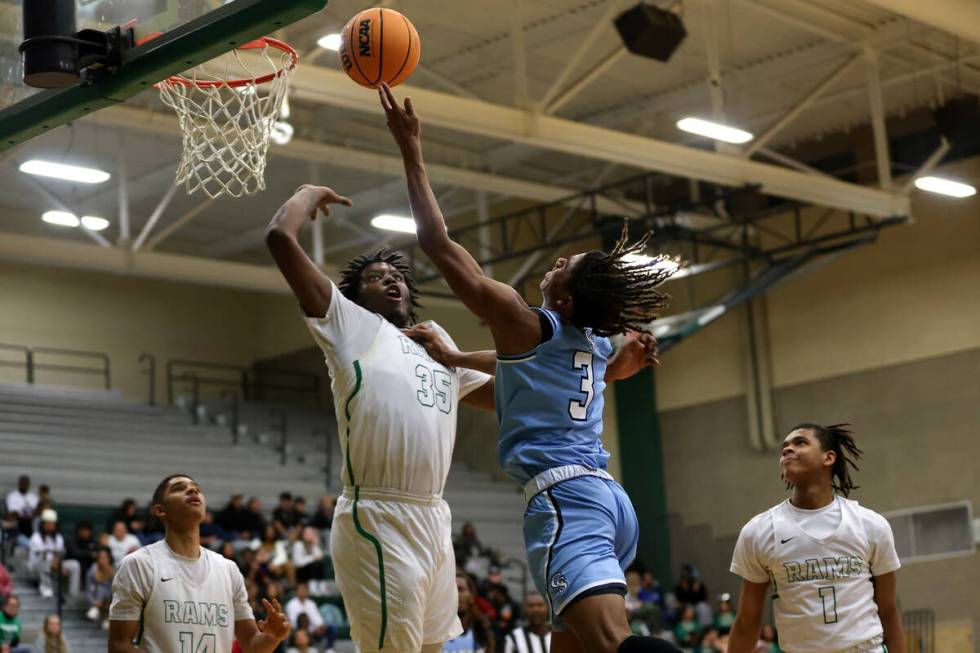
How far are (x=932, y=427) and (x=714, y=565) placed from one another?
429 cm

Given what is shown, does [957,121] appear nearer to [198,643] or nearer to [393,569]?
[198,643]

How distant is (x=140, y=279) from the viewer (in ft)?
93.3

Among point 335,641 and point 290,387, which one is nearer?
point 335,641

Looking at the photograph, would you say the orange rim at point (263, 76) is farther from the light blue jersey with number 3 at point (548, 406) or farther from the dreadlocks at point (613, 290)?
the light blue jersey with number 3 at point (548, 406)

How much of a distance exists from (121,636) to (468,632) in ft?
19.6

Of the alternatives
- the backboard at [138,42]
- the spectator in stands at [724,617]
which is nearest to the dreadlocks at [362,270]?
the backboard at [138,42]

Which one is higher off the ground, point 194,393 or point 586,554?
point 194,393

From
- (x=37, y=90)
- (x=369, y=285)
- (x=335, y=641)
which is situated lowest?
(x=335, y=641)

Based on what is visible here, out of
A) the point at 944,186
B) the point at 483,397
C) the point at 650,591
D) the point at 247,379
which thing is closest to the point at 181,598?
the point at 483,397

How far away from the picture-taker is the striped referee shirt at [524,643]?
38.5 ft

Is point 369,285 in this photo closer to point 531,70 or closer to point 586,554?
point 586,554

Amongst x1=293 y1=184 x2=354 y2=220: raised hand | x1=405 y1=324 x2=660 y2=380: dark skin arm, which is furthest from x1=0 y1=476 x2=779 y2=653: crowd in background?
x1=293 y1=184 x2=354 y2=220: raised hand

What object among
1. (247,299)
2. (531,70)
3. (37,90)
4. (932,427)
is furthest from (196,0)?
(247,299)

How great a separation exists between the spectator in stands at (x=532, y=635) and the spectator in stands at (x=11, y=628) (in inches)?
217
